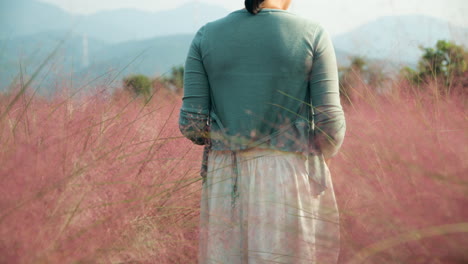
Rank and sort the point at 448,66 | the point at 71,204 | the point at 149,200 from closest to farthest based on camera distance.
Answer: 1. the point at 71,204
2. the point at 149,200
3. the point at 448,66

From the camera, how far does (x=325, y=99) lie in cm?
132

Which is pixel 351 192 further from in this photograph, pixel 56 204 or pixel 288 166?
pixel 56 204

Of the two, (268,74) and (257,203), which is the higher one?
(268,74)

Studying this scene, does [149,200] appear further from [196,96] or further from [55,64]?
[55,64]

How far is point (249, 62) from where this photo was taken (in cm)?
135

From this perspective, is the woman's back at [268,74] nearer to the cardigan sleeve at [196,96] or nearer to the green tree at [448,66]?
the cardigan sleeve at [196,96]

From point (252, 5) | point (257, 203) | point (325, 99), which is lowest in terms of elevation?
point (257, 203)

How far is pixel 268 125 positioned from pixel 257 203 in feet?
0.82

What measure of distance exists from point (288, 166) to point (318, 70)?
1.04 feet

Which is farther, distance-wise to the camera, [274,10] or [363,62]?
[363,62]

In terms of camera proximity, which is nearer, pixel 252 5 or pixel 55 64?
pixel 252 5

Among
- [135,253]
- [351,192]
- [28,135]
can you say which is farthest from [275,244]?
[28,135]

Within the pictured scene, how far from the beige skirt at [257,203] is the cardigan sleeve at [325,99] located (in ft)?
0.28

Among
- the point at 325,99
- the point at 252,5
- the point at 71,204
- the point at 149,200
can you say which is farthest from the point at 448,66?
the point at 71,204
